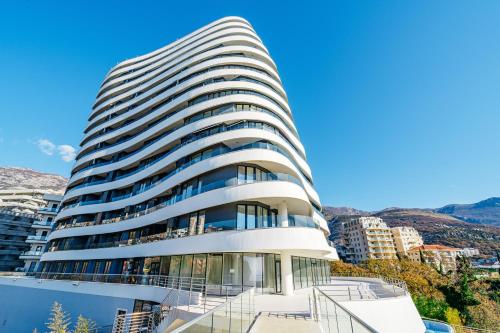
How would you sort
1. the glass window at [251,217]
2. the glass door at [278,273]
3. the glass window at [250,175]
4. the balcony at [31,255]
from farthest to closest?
the balcony at [31,255], the glass window at [250,175], the glass window at [251,217], the glass door at [278,273]

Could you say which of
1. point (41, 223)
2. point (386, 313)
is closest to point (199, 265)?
point (386, 313)

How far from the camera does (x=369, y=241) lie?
9550 centimetres

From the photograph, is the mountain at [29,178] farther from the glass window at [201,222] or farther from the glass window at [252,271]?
the glass window at [252,271]

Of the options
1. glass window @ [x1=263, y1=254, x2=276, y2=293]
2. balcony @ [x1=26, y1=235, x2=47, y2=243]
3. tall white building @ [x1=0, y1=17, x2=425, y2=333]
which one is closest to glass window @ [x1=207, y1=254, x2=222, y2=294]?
tall white building @ [x1=0, y1=17, x2=425, y2=333]

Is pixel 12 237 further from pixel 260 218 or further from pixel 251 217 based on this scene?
pixel 260 218

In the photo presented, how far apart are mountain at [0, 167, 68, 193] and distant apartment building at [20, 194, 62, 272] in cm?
13411

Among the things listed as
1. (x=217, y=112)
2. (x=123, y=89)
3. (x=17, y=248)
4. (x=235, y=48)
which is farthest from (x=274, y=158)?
(x=17, y=248)

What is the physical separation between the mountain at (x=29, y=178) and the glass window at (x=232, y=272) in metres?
186

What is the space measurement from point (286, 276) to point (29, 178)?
23096cm

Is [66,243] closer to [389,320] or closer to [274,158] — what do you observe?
[274,158]

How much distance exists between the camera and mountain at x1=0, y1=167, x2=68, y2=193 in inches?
6320

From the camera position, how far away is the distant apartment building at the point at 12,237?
51.5 metres

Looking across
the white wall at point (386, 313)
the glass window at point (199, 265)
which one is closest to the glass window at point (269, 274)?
the glass window at point (199, 265)

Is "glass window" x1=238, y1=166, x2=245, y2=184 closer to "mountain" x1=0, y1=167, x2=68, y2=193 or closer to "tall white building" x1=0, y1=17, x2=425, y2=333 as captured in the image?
"tall white building" x1=0, y1=17, x2=425, y2=333
